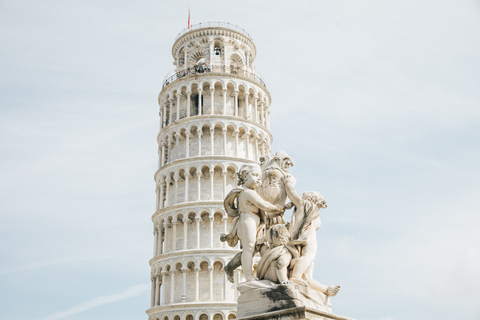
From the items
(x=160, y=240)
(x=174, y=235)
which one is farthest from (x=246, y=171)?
(x=160, y=240)

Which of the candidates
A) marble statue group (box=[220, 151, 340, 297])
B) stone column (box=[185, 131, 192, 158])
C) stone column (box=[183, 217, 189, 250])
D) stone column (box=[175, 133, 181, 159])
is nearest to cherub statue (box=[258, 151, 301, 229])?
marble statue group (box=[220, 151, 340, 297])

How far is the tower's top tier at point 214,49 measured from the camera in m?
52.0

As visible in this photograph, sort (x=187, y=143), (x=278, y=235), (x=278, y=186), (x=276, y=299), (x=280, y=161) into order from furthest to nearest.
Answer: (x=187, y=143), (x=280, y=161), (x=278, y=186), (x=278, y=235), (x=276, y=299)

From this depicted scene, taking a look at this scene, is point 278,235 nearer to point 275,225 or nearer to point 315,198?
point 275,225

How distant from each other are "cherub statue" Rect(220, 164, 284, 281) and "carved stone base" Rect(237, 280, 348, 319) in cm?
27

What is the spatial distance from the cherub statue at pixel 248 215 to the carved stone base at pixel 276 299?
0.88 feet

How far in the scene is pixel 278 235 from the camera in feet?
22.4

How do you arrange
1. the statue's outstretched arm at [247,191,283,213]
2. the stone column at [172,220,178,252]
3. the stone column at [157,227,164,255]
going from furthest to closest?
the stone column at [157,227,164,255]
the stone column at [172,220,178,252]
the statue's outstretched arm at [247,191,283,213]

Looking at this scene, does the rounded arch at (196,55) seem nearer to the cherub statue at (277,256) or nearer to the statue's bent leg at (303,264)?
the cherub statue at (277,256)

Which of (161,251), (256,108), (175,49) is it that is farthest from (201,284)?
(175,49)

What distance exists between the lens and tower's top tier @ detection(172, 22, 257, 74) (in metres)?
52.0

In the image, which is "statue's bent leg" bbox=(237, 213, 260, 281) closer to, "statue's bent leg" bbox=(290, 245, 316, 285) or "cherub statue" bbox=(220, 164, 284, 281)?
"cherub statue" bbox=(220, 164, 284, 281)

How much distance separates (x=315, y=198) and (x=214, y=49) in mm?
47524

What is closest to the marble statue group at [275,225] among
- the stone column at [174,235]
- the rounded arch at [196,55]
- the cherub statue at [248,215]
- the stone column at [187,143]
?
the cherub statue at [248,215]
